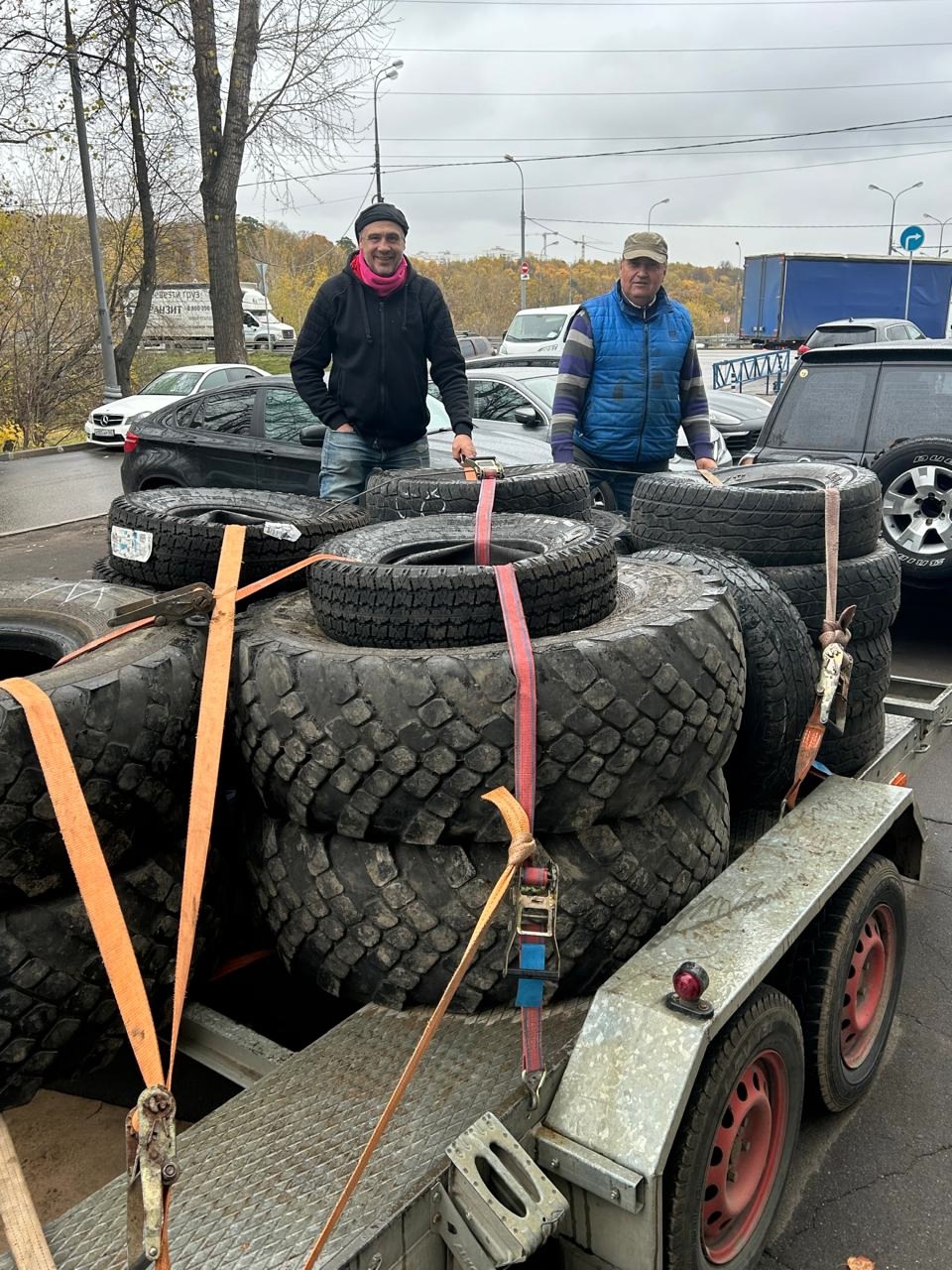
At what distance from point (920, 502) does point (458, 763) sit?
15.2 feet

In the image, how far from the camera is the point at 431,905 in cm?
195

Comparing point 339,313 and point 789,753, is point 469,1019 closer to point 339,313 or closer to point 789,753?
point 789,753

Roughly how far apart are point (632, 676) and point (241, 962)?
110 centimetres

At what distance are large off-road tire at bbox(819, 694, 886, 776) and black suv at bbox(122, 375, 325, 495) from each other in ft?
18.4

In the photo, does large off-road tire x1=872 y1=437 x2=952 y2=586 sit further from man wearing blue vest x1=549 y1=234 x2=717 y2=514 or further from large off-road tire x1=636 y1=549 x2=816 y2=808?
large off-road tire x1=636 y1=549 x2=816 y2=808

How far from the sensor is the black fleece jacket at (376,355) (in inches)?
172

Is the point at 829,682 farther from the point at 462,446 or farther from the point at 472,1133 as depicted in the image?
the point at 462,446

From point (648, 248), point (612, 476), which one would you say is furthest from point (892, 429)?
point (648, 248)

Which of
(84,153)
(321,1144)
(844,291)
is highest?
(84,153)

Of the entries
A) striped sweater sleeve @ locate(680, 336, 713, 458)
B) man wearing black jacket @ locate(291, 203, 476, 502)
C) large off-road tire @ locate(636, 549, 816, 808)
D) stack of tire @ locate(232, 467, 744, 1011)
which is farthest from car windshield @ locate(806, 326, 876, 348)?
stack of tire @ locate(232, 467, 744, 1011)

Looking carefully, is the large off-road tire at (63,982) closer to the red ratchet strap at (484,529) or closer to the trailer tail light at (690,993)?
the trailer tail light at (690,993)

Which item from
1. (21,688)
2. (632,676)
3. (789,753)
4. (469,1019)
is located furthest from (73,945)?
(789,753)

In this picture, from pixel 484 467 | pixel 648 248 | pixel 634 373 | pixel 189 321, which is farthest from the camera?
pixel 189 321

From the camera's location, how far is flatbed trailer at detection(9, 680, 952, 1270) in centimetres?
150
